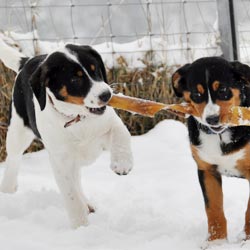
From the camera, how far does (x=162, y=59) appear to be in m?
7.66

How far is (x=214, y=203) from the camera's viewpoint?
164 inches

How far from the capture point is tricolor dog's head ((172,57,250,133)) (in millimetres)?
3779

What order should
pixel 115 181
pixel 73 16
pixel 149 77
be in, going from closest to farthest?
pixel 115 181
pixel 149 77
pixel 73 16

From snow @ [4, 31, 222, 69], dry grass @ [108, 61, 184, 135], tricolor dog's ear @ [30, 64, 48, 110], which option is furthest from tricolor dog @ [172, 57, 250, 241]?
snow @ [4, 31, 222, 69]

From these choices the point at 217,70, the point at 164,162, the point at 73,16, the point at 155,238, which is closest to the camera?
the point at 217,70

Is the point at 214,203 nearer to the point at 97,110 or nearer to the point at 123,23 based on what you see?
the point at 97,110

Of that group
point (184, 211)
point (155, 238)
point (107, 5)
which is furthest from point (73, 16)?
point (155, 238)

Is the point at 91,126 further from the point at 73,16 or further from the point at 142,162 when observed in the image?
the point at 73,16

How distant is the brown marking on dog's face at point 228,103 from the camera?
3.79 m

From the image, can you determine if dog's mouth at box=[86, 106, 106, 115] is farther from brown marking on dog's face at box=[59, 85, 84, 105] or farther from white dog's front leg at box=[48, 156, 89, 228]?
white dog's front leg at box=[48, 156, 89, 228]

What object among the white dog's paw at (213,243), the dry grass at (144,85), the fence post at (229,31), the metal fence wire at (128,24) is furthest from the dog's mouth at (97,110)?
the fence post at (229,31)

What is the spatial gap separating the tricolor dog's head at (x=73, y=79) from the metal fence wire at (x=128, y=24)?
10.8 feet

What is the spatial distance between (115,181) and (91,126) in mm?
1743

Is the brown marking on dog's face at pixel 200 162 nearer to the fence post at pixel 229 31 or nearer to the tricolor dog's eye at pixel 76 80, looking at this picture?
the tricolor dog's eye at pixel 76 80
